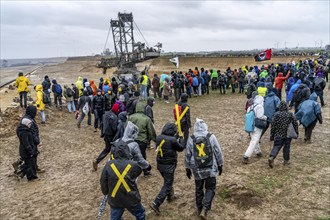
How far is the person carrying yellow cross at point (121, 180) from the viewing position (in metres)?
4.09

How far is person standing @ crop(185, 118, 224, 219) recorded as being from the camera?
4871mm

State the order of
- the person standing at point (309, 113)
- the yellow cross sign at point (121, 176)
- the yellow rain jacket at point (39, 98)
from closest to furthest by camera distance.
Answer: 1. the yellow cross sign at point (121, 176)
2. the person standing at point (309, 113)
3. the yellow rain jacket at point (39, 98)

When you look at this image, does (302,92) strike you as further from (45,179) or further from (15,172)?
(15,172)

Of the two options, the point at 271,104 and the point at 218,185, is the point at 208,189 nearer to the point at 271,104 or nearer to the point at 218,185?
the point at 218,185

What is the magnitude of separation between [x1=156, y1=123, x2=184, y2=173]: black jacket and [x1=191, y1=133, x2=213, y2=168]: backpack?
0.41 m

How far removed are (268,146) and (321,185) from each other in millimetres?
2751

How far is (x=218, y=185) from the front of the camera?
6.54 meters

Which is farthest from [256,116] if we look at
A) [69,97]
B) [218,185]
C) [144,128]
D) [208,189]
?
[69,97]

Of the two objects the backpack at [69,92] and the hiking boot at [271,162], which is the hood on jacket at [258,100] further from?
the backpack at [69,92]

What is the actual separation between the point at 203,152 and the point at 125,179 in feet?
4.75

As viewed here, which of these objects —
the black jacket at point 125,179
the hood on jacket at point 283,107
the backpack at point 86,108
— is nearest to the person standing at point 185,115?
the hood on jacket at point 283,107

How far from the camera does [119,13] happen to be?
82.8 ft

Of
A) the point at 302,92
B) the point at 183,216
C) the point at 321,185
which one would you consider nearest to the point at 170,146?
the point at 183,216

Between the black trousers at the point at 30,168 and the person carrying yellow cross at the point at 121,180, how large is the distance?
4.04 m
